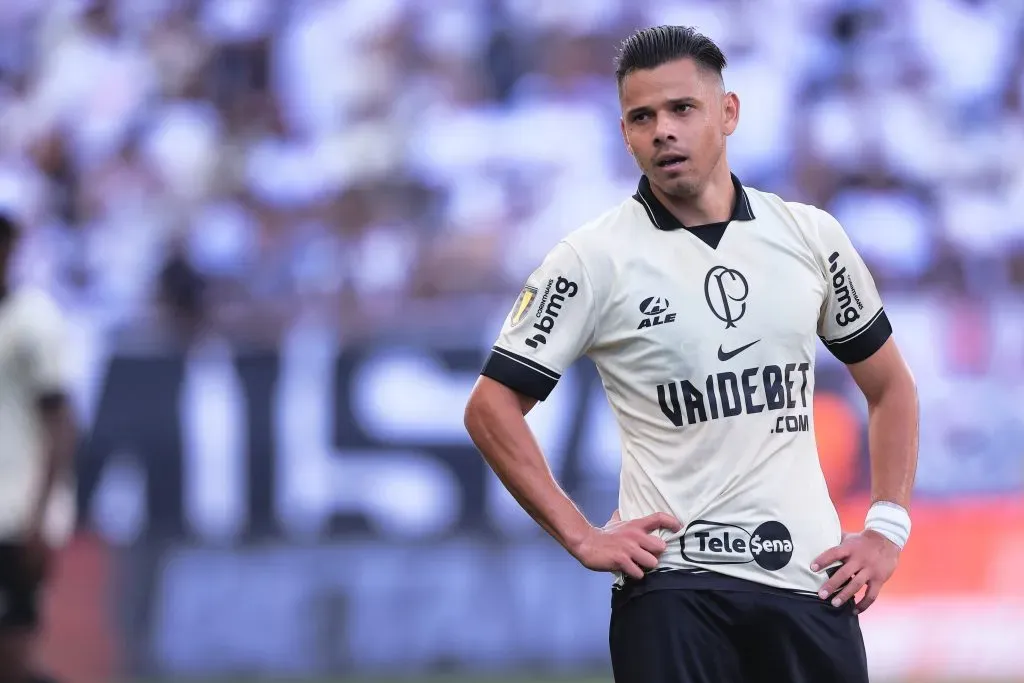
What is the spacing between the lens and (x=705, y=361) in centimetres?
343

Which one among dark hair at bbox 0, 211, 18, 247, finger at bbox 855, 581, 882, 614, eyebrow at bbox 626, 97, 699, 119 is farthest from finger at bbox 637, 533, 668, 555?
dark hair at bbox 0, 211, 18, 247

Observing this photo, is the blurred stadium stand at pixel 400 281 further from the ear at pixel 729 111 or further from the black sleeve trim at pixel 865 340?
the ear at pixel 729 111

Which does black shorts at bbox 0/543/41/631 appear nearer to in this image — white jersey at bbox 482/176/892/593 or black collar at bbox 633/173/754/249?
white jersey at bbox 482/176/892/593

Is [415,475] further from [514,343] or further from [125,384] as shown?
[514,343]

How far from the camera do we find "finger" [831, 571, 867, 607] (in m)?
3.42

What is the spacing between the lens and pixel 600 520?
28.5 feet

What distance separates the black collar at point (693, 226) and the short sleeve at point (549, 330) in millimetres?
218

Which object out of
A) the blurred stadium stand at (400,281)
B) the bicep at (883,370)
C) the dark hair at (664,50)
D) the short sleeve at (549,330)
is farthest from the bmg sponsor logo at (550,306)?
the blurred stadium stand at (400,281)

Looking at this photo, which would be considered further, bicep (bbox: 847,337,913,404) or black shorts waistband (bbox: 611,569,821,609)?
bicep (bbox: 847,337,913,404)

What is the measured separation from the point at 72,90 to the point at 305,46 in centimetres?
153

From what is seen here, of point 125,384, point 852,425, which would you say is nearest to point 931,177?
point 852,425

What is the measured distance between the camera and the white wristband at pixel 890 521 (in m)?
3.55

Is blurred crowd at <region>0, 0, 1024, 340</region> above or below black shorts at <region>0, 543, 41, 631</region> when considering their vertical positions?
above

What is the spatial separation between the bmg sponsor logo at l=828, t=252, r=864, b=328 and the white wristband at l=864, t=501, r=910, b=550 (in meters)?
0.42
